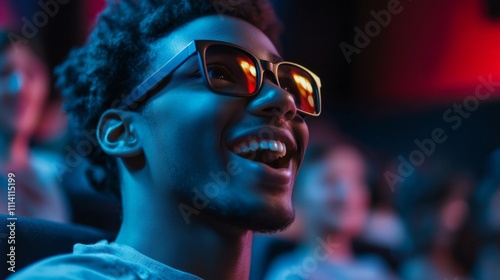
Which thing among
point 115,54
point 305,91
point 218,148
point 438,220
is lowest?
point 438,220

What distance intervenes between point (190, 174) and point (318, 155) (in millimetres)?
663

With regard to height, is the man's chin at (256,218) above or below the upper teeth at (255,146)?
below

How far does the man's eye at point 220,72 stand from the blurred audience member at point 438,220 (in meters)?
0.77

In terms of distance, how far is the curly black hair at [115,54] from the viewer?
42.8 inches

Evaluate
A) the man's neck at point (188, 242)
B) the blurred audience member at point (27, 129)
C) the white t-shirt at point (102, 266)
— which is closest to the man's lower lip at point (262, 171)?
the man's neck at point (188, 242)

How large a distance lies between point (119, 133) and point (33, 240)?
259 millimetres

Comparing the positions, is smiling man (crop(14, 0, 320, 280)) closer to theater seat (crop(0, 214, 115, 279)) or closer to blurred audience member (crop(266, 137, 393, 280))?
theater seat (crop(0, 214, 115, 279))

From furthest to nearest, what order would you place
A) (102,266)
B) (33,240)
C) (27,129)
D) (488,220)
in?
(488,220), (27,129), (33,240), (102,266)

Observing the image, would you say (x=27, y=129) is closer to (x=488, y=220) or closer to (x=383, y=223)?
(x=383, y=223)

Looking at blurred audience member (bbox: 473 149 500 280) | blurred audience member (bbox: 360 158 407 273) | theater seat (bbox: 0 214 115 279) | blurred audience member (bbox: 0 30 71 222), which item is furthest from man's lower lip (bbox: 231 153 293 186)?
blurred audience member (bbox: 473 149 500 280)

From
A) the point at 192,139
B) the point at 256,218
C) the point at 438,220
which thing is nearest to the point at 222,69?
the point at 192,139

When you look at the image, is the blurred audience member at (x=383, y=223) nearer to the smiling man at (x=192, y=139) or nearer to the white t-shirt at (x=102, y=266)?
the smiling man at (x=192, y=139)

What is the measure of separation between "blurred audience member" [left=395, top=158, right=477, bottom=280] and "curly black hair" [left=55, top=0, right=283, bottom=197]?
2.18 ft

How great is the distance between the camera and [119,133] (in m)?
1.07
